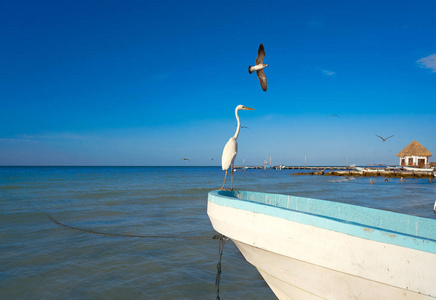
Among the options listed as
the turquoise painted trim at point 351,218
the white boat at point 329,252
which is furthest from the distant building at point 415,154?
the white boat at point 329,252

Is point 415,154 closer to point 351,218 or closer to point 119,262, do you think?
point 351,218

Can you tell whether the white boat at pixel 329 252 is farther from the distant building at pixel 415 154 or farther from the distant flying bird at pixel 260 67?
the distant building at pixel 415 154

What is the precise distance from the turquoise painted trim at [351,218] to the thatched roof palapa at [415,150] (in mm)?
60689

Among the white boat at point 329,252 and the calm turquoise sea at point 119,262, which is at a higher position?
the white boat at point 329,252

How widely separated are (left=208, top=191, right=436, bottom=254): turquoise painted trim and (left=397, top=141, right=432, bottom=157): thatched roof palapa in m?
60.7

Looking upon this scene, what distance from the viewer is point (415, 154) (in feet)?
173

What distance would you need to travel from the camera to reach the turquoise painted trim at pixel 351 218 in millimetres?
1952

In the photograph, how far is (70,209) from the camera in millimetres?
12484

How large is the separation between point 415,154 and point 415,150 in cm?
79

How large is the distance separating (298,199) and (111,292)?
3443mm

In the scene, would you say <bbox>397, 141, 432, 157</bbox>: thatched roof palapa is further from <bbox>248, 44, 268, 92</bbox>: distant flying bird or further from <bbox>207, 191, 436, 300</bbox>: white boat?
<bbox>207, 191, 436, 300</bbox>: white boat

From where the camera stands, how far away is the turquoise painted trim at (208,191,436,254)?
195 cm

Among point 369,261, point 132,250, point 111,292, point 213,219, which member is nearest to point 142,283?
point 111,292

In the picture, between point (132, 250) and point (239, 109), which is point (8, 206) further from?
point (239, 109)
